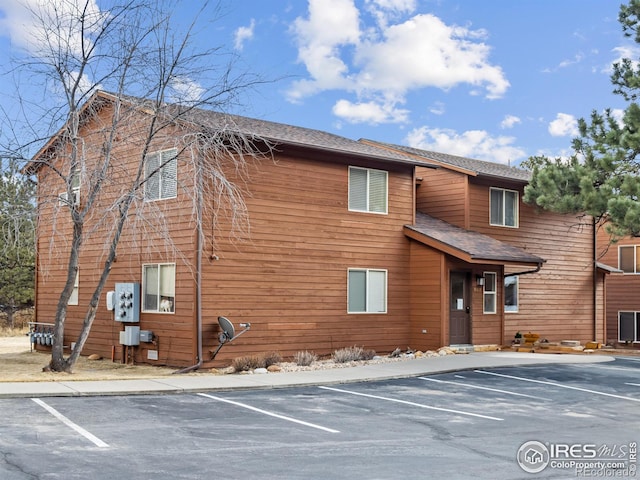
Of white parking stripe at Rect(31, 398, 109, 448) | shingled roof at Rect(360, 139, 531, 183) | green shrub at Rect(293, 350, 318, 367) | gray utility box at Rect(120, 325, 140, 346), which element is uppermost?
shingled roof at Rect(360, 139, 531, 183)

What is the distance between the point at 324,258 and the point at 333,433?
10382 millimetres

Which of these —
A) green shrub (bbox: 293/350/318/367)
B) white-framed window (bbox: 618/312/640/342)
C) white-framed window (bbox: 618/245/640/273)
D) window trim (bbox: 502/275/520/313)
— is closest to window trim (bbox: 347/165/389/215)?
green shrub (bbox: 293/350/318/367)

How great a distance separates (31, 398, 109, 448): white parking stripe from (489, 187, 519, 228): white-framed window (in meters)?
16.5

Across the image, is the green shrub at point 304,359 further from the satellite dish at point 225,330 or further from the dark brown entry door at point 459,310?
the dark brown entry door at point 459,310

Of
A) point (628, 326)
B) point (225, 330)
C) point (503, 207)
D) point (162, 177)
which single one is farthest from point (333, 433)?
point (628, 326)

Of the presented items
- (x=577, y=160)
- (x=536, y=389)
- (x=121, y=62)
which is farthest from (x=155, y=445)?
(x=577, y=160)

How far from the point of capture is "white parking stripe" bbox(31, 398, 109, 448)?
28.7ft

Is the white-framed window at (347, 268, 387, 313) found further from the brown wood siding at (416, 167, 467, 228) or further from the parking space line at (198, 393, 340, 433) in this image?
the parking space line at (198, 393, 340, 433)

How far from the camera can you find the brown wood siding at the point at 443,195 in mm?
23641

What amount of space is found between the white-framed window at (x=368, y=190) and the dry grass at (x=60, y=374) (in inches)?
275

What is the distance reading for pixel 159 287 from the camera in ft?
61.4

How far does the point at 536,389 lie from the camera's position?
14.6 meters

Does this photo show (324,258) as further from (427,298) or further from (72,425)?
(72,425)

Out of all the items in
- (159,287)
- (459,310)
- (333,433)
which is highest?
(159,287)
